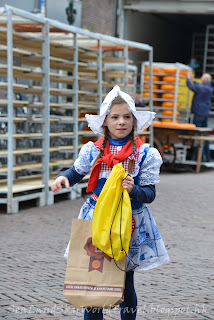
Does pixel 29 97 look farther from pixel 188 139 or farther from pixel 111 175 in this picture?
pixel 111 175

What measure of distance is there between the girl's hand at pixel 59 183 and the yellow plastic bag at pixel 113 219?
0.88 ft

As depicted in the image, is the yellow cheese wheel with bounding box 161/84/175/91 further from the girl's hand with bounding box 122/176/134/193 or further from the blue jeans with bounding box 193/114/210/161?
the girl's hand with bounding box 122/176/134/193

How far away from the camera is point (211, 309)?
479cm

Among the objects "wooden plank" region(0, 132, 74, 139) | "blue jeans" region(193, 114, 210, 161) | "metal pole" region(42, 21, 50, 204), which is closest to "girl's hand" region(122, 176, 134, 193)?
"wooden plank" region(0, 132, 74, 139)

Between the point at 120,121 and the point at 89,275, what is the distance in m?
0.90

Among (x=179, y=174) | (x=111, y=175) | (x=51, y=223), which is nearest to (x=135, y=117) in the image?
(x=111, y=175)

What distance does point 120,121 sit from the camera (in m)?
3.73

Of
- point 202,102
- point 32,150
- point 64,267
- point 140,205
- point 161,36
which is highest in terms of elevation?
point 161,36

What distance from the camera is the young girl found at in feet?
12.3

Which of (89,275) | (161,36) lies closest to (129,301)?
(89,275)

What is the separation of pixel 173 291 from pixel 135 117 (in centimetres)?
202

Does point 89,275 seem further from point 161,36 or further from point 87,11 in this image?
point 161,36

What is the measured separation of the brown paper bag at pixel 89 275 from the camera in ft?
11.3

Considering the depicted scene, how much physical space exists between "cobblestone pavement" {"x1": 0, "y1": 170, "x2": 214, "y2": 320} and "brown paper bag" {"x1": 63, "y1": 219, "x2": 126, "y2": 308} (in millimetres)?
1121
